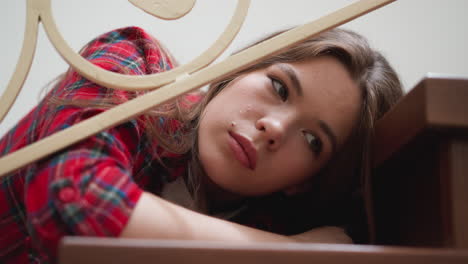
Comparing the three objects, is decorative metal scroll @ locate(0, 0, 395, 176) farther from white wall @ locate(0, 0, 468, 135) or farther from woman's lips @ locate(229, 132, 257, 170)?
white wall @ locate(0, 0, 468, 135)

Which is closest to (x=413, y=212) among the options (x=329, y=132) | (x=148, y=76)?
(x=329, y=132)

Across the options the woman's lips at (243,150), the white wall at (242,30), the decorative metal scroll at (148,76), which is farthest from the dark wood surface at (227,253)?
the white wall at (242,30)

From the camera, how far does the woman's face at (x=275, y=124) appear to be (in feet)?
1.93

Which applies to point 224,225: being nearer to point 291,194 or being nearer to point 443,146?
point 443,146

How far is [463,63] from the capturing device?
1060 millimetres

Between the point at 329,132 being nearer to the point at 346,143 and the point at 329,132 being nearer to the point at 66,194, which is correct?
the point at 346,143

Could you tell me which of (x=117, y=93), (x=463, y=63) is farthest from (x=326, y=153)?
(x=463, y=63)

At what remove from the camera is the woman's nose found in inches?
22.4

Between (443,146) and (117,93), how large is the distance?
0.36 meters

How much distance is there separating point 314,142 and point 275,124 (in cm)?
12

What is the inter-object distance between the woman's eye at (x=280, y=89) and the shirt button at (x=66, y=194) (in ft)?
1.08

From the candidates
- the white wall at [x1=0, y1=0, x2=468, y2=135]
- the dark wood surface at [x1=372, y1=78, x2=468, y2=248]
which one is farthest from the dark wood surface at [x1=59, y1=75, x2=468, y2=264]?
the white wall at [x1=0, y1=0, x2=468, y2=135]

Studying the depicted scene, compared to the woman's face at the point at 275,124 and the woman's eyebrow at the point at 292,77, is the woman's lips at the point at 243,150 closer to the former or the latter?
the woman's face at the point at 275,124

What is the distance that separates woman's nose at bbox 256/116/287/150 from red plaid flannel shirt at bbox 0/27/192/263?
0.15 m
